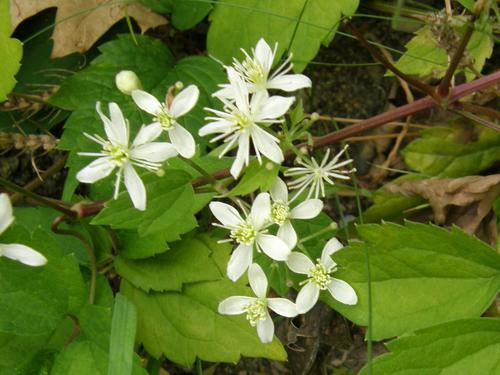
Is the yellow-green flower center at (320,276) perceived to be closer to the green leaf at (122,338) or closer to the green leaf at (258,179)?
the green leaf at (258,179)

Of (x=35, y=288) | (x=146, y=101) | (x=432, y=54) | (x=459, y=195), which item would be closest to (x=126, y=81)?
(x=146, y=101)

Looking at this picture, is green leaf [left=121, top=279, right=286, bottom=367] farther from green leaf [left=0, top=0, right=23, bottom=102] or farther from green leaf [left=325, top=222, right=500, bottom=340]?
green leaf [left=0, top=0, right=23, bottom=102]

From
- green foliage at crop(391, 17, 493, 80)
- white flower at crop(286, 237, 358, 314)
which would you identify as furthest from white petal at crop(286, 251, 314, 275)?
green foliage at crop(391, 17, 493, 80)

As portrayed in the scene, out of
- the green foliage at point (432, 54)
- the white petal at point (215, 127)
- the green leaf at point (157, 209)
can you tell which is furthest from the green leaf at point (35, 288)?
the green foliage at point (432, 54)

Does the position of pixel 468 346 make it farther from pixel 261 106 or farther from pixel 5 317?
pixel 5 317

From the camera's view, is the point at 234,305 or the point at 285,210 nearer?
the point at 285,210

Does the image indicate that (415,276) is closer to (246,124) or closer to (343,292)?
(343,292)
